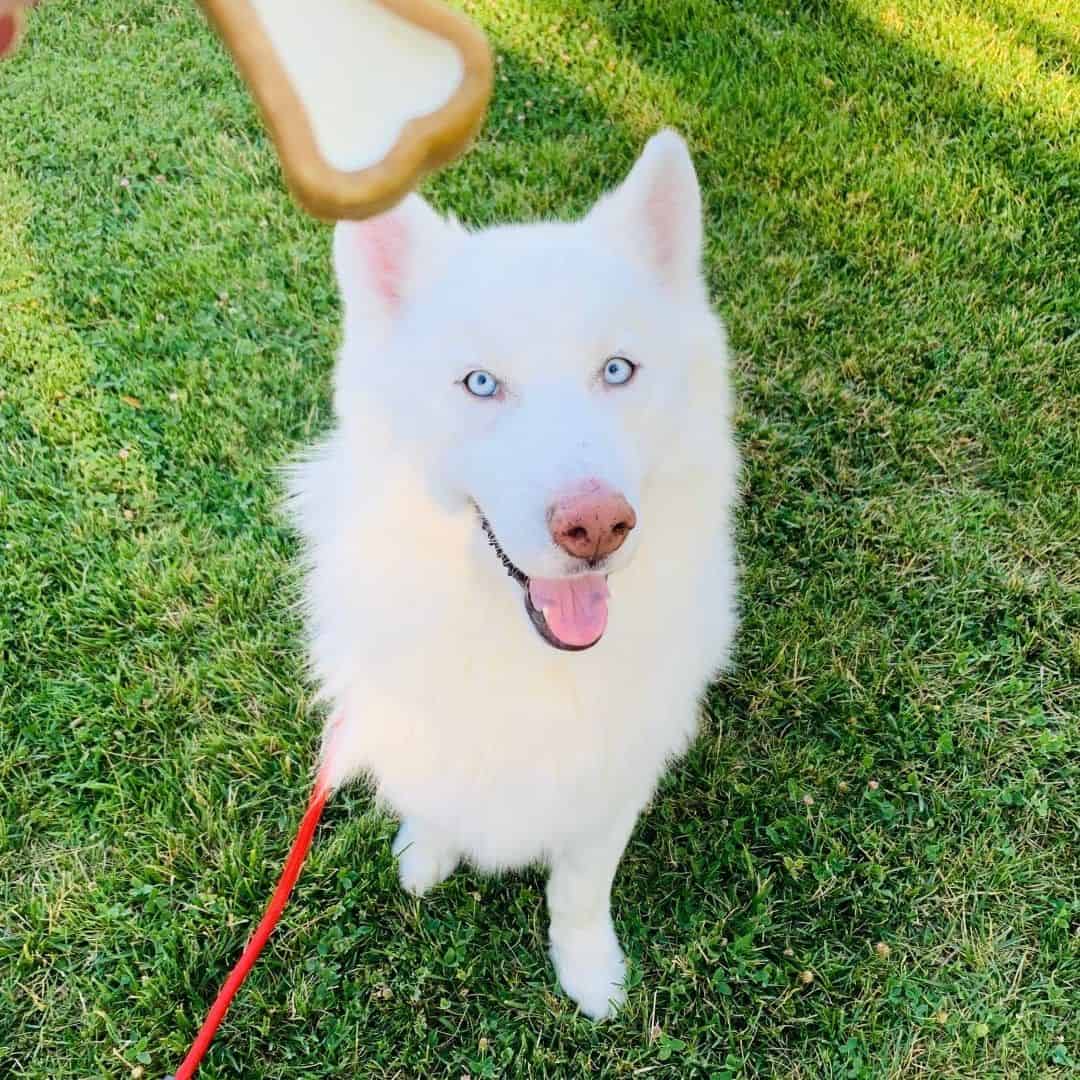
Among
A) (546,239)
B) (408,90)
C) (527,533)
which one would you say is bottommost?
(527,533)

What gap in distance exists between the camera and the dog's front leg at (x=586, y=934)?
8.58 feet

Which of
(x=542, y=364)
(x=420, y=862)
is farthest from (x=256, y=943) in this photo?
(x=542, y=364)

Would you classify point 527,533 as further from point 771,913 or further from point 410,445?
point 771,913

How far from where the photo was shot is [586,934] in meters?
2.74

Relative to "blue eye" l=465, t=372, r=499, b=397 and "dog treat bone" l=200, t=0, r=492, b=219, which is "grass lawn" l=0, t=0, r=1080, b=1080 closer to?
"blue eye" l=465, t=372, r=499, b=397

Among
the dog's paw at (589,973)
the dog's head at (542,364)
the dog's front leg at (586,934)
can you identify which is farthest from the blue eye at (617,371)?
the dog's paw at (589,973)

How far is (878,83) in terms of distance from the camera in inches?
216

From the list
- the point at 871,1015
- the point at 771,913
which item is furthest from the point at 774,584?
the point at 871,1015

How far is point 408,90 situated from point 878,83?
5.63m

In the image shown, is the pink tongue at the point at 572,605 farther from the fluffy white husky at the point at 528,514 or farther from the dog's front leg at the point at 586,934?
the dog's front leg at the point at 586,934

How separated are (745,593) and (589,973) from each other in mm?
1522

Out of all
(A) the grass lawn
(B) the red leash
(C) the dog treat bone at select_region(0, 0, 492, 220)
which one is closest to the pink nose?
(C) the dog treat bone at select_region(0, 0, 492, 220)

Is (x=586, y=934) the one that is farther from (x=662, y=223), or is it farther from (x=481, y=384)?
(x=662, y=223)

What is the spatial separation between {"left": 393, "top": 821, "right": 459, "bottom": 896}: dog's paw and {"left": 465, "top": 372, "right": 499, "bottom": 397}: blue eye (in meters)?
1.51
